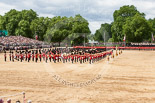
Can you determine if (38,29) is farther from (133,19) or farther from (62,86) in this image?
(62,86)

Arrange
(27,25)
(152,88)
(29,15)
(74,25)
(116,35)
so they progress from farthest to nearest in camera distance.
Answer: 1. (29,15)
2. (27,25)
3. (116,35)
4. (74,25)
5. (152,88)

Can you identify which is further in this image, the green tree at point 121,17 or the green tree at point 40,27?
the green tree at point 40,27

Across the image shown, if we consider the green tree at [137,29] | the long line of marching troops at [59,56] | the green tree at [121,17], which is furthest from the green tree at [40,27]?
the long line of marching troops at [59,56]

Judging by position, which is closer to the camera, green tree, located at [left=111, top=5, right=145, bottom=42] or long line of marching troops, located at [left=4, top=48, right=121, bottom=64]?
long line of marching troops, located at [left=4, top=48, right=121, bottom=64]

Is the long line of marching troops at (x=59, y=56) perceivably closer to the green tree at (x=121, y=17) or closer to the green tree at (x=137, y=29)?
the green tree at (x=137, y=29)

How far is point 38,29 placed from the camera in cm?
8431

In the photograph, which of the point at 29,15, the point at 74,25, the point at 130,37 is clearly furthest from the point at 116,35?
the point at 29,15

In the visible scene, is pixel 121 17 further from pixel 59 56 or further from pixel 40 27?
pixel 59 56

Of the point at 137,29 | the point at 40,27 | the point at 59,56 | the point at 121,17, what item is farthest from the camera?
the point at 40,27

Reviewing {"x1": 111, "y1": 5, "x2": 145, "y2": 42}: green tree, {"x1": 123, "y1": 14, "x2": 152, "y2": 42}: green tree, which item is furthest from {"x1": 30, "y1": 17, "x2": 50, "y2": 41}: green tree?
{"x1": 123, "y1": 14, "x2": 152, "y2": 42}: green tree

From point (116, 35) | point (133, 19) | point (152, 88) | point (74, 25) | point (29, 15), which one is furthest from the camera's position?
point (29, 15)

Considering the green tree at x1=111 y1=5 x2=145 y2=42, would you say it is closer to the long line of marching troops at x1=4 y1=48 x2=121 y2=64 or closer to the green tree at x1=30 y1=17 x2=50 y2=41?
the green tree at x1=30 y1=17 x2=50 y2=41

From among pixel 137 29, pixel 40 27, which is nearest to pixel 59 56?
pixel 137 29

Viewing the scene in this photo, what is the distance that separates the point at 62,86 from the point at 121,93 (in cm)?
407
